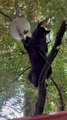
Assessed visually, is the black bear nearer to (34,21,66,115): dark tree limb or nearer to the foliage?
(34,21,66,115): dark tree limb

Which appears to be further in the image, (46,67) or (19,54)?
(19,54)

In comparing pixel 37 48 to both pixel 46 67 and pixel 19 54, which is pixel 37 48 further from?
pixel 19 54

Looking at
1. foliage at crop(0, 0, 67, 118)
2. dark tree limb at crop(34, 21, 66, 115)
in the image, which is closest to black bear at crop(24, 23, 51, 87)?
dark tree limb at crop(34, 21, 66, 115)

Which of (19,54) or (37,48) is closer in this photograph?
(37,48)

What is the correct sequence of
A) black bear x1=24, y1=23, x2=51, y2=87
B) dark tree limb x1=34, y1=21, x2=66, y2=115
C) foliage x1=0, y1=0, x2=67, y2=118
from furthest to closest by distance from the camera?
foliage x1=0, y1=0, x2=67, y2=118, black bear x1=24, y1=23, x2=51, y2=87, dark tree limb x1=34, y1=21, x2=66, y2=115

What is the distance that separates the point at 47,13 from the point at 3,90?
153 cm

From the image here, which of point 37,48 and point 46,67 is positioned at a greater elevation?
point 37,48

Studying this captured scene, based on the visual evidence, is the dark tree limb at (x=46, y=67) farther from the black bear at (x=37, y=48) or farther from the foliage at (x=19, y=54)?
the foliage at (x=19, y=54)

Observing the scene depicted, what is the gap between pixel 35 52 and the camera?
10.5 ft

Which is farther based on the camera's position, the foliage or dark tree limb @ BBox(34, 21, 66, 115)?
the foliage

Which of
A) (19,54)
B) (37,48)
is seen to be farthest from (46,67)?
(19,54)

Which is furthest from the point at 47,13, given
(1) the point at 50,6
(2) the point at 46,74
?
(2) the point at 46,74

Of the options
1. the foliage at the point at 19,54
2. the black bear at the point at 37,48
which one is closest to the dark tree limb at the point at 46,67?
the black bear at the point at 37,48

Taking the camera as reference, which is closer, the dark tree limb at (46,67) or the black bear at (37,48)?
the dark tree limb at (46,67)
